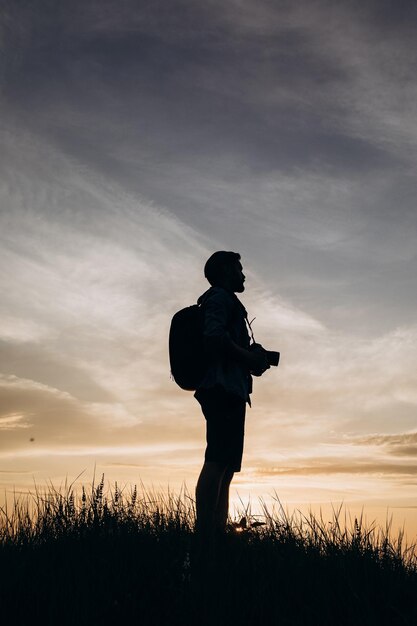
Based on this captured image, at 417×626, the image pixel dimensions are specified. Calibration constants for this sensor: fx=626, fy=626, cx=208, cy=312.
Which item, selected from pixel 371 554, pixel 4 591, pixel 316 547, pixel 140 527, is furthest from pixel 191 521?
pixel 4 591

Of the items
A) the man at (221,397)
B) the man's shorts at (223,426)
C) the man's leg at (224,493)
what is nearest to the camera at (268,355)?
the man at (221,397)

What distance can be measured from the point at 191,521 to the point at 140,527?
45 centimetres

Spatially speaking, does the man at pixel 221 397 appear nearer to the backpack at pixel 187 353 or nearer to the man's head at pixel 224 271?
the backpack at pixel 187 353

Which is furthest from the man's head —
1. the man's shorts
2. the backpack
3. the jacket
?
the man's shorts

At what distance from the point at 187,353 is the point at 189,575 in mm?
1620

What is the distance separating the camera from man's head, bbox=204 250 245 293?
524 cm

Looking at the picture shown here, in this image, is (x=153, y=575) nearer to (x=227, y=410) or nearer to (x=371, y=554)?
(x=227, y=410)

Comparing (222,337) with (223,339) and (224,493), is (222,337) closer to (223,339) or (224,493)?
(223,339)

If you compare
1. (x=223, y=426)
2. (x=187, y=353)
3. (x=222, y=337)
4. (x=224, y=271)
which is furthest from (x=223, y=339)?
(x=224, y=271)

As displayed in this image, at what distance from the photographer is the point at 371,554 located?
472 cm

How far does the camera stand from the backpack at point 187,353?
15.9 feet

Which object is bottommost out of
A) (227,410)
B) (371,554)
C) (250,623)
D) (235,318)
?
(250,623)

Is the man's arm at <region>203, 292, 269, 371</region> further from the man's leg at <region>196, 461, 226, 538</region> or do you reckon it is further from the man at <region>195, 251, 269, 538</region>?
the man's leg at <region>196, 461, 226, 538</region>

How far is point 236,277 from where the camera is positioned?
5.29 metres
